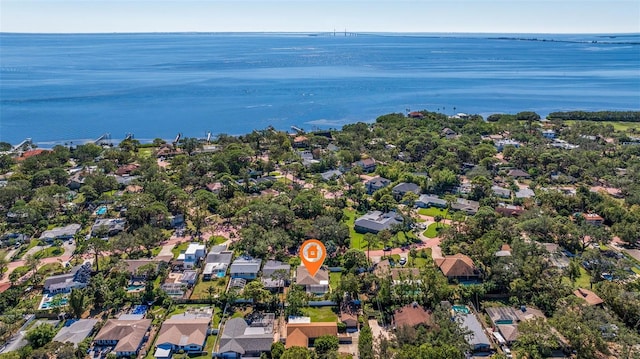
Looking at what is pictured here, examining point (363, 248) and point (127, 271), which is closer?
point (127, 271)

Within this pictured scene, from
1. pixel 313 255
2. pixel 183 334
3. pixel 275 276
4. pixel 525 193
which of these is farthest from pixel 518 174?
pixel 183 334

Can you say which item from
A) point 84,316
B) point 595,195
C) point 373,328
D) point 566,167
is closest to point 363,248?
point 373,328

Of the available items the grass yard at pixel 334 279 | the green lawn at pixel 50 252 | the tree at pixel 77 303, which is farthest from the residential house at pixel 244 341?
the green lawn at pixel 50 252

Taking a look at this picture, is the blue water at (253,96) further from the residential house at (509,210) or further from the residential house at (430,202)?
the residential house at (509,210)

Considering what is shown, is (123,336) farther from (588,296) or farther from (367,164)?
(367,164)

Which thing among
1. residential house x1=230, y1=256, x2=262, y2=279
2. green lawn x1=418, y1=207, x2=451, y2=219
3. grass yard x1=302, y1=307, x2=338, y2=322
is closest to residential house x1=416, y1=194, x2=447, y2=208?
green lawn x1=418, y1=207, x2=451, y2=219

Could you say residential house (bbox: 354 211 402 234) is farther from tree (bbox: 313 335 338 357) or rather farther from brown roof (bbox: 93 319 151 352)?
brown roof (bbox: 93 319 151 352)

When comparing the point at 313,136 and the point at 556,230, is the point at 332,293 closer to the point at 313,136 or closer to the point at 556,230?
the point at 556,230
